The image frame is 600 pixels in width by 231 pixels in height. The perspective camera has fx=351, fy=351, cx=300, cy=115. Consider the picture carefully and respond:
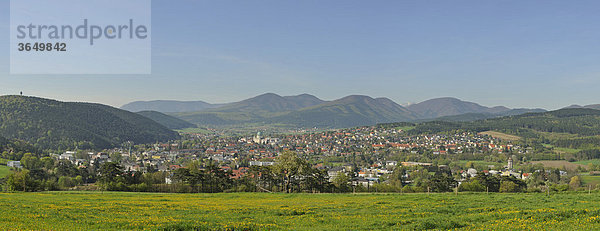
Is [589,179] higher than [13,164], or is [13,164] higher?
[13,164]

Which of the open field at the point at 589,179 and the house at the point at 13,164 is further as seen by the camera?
the house at the point at 13,164

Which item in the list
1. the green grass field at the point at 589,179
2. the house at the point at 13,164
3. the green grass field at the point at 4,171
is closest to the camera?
the green grass field at the point at 4,171

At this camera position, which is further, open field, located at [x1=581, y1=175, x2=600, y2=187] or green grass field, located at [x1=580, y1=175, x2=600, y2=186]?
open field, located at [x1=581, y1=175, x2=600, y2=187]

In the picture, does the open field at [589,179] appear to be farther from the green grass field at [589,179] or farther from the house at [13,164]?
the house at [13,164]

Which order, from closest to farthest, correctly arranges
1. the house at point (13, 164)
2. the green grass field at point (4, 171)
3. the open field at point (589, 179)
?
1. the green grass field at point (4, 171)
2. the open field at point (589, 179)
3. the house at point (13, 164)

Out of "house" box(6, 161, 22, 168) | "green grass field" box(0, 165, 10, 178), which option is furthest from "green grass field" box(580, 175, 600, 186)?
"house" box(6, 161, 22, 168)

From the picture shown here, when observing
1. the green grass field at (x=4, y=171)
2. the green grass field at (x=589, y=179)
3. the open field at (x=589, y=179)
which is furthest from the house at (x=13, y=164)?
the open field at (x=589, y=179)

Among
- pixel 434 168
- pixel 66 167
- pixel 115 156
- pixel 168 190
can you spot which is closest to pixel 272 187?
pixel 168 190

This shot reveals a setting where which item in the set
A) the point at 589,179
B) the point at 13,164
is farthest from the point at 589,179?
the point at 13,164

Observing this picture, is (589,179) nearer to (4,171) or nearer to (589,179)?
(589,179)

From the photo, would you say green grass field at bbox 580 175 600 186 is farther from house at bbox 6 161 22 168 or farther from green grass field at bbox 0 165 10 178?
house at bbox 6 161 22 168

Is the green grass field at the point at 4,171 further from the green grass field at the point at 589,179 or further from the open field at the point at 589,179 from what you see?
the open field at the point at 589,179

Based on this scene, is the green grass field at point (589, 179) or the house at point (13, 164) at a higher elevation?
the house at point (13, 164)

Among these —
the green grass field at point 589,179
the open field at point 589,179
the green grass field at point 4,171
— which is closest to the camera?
the green grass field at point 4,171
